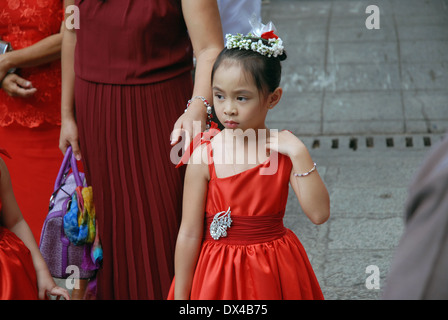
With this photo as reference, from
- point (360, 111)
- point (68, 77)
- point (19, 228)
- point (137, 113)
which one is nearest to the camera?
point (19, 228)

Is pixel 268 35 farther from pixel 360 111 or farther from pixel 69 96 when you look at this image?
pixel 360 111

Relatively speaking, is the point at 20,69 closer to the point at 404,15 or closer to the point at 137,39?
the point at 137,39

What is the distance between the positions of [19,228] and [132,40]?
0.80 m

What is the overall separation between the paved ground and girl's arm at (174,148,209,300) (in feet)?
4.50

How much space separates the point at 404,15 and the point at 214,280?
6.83 metres

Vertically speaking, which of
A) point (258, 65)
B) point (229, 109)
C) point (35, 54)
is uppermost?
point (35, 54)

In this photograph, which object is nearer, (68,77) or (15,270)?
(15,270)

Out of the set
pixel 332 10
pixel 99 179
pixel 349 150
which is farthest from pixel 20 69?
pixel 332 10

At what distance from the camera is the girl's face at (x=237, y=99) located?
2.27 metres

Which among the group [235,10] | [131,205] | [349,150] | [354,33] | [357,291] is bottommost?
[357,291]

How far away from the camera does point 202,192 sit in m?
2.42

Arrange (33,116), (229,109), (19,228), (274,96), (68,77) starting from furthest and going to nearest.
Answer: (33,116) < (68,77) < (19,228) < (274,96) < (229,109)

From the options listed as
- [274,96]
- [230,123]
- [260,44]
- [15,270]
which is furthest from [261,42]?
[15,270]

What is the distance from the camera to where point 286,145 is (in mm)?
2279
